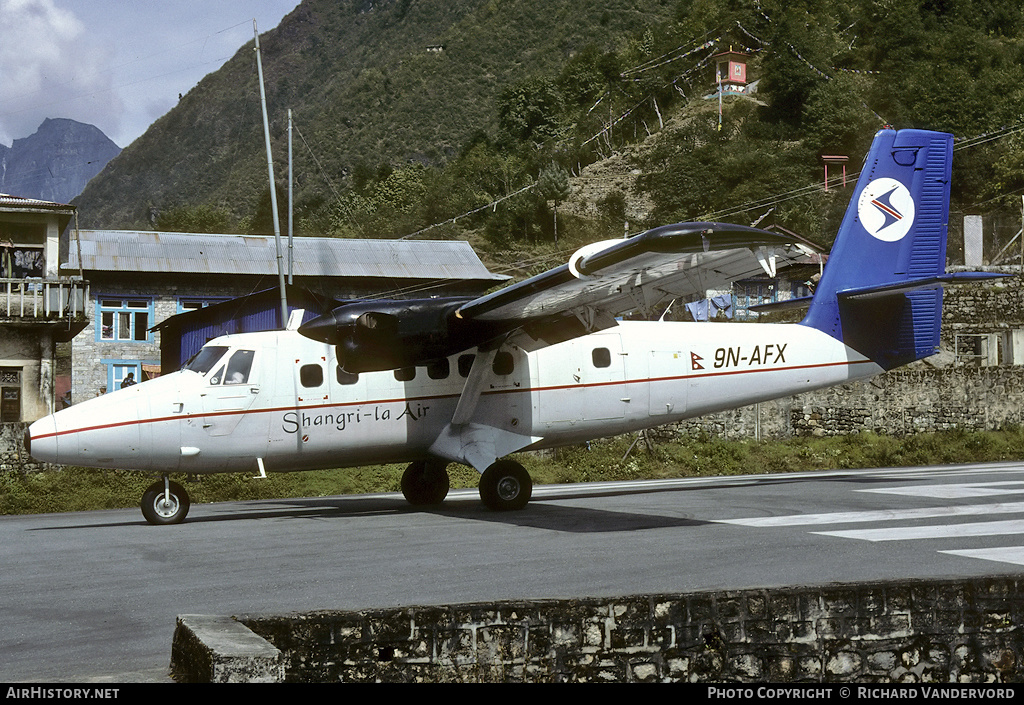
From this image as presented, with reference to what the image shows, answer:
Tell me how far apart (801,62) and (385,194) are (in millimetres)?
41071

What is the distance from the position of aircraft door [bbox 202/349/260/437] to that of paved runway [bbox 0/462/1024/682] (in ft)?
5.00

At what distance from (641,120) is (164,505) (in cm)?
9444

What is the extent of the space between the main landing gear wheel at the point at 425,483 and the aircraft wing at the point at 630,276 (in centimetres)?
279

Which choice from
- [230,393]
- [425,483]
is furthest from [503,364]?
[230,393]

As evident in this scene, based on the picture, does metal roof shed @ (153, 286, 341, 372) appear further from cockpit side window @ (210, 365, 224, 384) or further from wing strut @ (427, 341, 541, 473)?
cockpit side window @ (210, 365, 224, 384)

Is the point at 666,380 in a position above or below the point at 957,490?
above

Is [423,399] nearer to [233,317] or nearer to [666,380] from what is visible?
[666,380]

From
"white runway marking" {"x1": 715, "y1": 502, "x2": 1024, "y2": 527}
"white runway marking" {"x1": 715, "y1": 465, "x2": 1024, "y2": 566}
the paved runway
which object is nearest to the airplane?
the paved runway

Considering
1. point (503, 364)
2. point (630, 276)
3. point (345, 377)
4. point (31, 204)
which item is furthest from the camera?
point (31, 204)

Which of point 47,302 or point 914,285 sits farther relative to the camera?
point 47,302

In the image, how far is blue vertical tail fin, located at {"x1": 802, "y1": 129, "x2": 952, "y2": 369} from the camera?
60.2 feet

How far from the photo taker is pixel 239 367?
49.6 feet

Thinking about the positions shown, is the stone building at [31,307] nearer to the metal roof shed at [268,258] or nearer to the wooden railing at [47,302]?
the wooden railing at [47,302]
